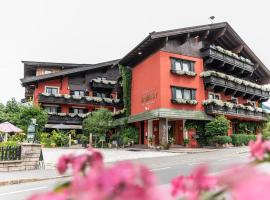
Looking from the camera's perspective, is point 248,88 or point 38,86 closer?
point 248,88

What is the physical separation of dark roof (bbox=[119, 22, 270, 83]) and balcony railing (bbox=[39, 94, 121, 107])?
6474 millimetres

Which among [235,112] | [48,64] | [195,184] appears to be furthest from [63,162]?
[48,64]

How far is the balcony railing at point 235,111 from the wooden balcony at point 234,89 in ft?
7.01

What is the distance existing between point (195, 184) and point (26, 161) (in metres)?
15.5

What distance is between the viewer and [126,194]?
0.51 meters

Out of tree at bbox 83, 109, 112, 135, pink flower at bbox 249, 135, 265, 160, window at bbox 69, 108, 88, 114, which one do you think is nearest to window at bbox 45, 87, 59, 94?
window at bbox 69, 108, 88, 114

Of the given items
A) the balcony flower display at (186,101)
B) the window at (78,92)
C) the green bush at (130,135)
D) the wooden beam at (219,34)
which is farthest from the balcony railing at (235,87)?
the window at (78,92)

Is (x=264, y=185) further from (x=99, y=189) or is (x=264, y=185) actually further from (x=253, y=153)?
(x=253, y=153)

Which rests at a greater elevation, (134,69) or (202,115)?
(134,69)

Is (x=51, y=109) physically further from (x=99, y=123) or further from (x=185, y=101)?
(x=185, y=101)

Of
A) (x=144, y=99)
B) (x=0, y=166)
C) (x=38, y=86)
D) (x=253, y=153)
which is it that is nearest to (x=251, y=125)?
(x=144, y=99)

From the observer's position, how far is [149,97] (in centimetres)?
3161

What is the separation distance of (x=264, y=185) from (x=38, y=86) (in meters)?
43.0

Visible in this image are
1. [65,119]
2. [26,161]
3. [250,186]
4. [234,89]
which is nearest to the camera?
[250,186]
